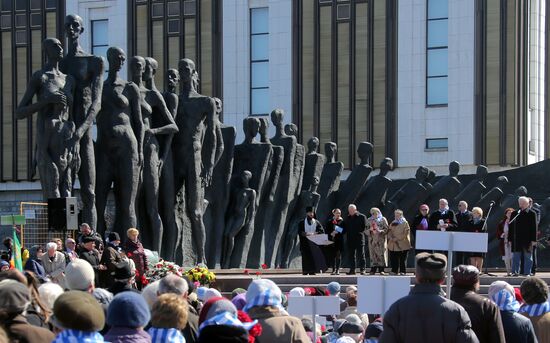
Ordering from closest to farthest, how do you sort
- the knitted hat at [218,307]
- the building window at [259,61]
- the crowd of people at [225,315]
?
the crowd of people at [225,315] → the knitted hat at [218,307] → the building window at [259,61]

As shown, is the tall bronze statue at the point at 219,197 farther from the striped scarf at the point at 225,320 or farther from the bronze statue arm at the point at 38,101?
the striped scarf at the point at 225,320

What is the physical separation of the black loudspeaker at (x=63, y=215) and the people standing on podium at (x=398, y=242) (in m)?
6.57

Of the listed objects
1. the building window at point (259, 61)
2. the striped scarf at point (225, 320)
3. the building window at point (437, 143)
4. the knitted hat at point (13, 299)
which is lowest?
the striped scarf at point (225, 320)

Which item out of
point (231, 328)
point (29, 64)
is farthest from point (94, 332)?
point (29, 64)

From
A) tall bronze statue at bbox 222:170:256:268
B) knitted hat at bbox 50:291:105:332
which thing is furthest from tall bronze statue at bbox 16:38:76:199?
knitted hat at bbox 50:291:105:332

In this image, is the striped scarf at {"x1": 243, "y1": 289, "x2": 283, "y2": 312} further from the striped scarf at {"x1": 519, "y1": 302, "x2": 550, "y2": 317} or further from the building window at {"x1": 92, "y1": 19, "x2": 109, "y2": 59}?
the building window at {"x1": 92, "y1": 19, "x2": 109, "y2": 59}

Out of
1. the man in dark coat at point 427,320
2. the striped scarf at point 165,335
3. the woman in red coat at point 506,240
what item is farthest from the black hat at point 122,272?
the woman in red coat at point 506,240

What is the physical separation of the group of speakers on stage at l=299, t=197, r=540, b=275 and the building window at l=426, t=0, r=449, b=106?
20.8 metres

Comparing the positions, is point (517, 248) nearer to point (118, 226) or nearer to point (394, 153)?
point (118, 226)

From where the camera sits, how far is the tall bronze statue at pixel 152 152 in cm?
2633

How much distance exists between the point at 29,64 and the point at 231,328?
43666mm

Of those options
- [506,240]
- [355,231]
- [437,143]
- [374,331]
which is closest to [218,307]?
[374,331]

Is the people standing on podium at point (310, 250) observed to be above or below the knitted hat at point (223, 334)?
below

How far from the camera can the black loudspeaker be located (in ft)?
72.0
